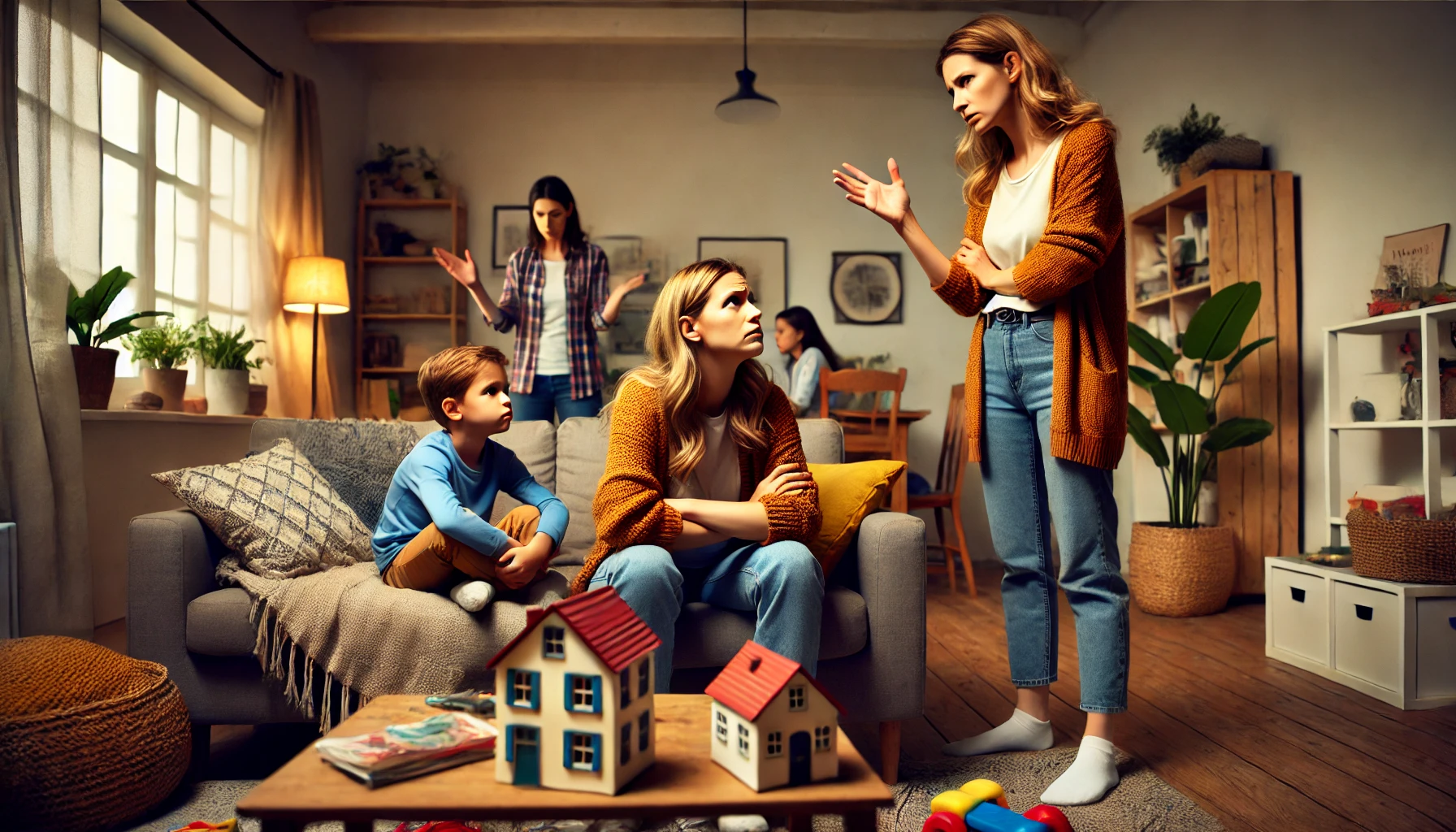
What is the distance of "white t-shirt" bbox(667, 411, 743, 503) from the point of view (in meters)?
1.59

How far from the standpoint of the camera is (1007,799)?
151 cm

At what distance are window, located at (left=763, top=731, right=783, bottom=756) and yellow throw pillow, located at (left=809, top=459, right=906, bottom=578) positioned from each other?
77 centimetres

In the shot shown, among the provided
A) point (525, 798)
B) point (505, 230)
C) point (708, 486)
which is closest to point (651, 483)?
point (708, 486)

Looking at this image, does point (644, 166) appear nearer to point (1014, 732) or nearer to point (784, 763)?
point (1014, 732)

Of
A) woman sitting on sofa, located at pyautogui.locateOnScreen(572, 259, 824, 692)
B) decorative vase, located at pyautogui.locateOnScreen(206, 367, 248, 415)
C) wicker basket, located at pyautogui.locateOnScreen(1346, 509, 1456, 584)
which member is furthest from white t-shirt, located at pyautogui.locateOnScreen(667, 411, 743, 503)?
decorative vase, located at pyautogui.locateOnScreen(206, 367, 248, 415)

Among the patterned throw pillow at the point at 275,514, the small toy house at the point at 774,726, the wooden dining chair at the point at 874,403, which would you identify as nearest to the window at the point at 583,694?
the small toy house at the point at 774,726

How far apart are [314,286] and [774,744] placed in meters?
3.79

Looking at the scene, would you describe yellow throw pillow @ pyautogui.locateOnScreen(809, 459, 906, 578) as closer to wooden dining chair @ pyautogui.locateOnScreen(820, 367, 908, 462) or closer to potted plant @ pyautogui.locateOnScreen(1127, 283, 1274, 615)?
potted plant @ pyautogui.locateOnScreen(1127, 283, 1274, 615)

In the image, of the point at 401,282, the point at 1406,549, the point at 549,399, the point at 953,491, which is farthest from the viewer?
the point at 401,282

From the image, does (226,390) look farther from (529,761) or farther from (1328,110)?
(1328,110)

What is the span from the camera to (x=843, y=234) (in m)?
5.04

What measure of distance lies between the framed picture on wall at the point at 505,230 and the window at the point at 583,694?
442 cm

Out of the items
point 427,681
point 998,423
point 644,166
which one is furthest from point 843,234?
point 427,681

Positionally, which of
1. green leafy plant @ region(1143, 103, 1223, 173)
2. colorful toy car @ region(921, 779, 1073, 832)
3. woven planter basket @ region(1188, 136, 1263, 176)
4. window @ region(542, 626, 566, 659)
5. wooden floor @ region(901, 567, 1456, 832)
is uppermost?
green leafy plant @ region(1143, 103, 1223, 173)
